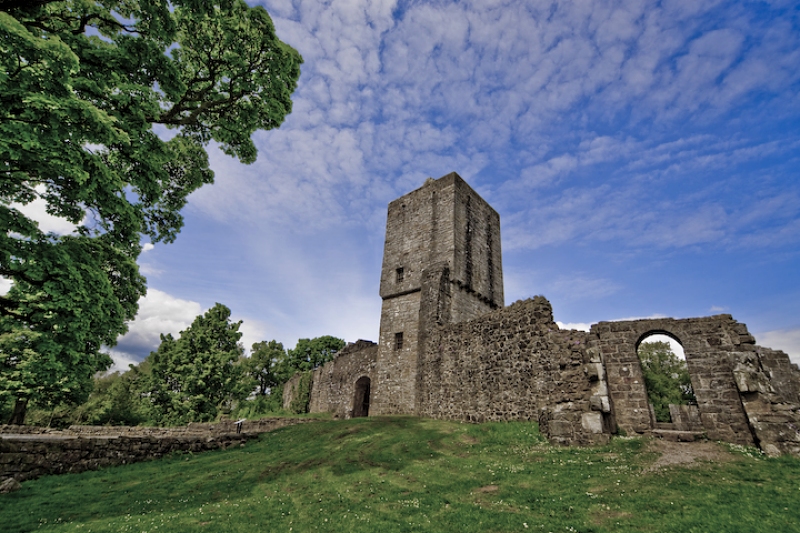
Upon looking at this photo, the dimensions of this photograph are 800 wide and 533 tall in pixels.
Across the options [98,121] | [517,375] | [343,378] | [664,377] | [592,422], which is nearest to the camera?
[98,121]

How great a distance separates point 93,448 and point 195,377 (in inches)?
349

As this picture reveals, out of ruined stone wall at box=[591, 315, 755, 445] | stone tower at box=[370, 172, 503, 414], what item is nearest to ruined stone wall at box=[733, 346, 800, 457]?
ruined stone wall at box=[591, 315, 755, 445]

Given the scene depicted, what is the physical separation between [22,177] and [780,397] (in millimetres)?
23262

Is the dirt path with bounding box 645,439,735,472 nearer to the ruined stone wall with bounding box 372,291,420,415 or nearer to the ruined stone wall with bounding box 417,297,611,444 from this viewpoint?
the ruined stone wall with bounding box 417,297,611,444

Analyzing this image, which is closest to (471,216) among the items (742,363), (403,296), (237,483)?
(403,296)

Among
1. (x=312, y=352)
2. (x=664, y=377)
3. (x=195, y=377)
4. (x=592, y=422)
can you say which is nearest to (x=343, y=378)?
(x=195, y=377)

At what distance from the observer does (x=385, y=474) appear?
11352 mm

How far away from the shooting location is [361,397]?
1165 inches

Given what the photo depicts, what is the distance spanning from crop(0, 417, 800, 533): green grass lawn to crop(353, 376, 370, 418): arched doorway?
48.1ft

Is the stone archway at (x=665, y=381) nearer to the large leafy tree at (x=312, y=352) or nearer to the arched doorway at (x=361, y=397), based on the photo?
the arched doorway at (x=361, y=397)

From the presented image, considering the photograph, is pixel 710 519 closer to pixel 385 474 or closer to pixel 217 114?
pixel 385 474

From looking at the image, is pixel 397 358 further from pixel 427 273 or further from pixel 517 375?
pixel 517 375

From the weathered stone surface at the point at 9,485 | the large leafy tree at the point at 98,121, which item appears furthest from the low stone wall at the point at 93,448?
the large leafy tree at the point at 98,121

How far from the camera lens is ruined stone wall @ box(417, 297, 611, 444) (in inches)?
514
